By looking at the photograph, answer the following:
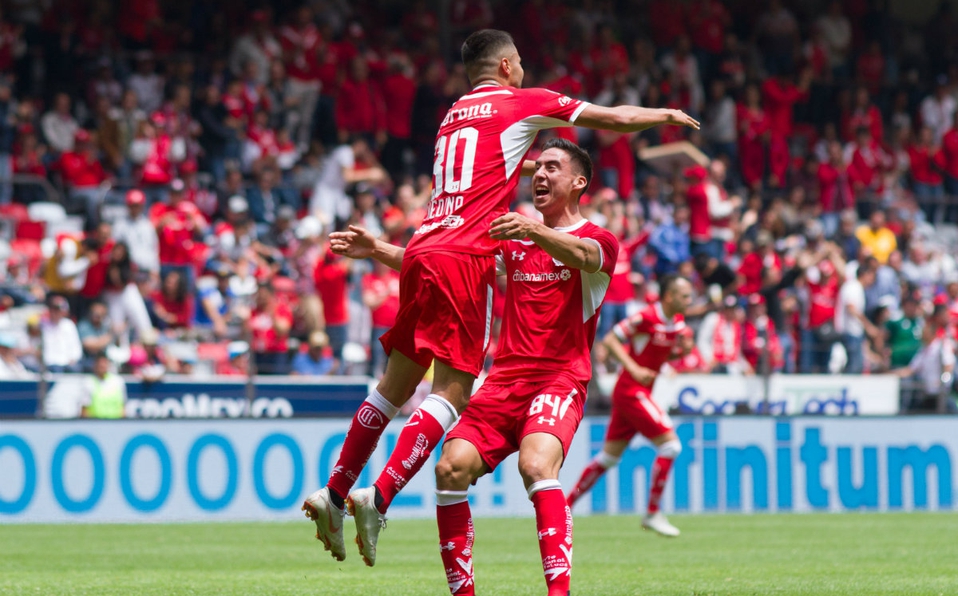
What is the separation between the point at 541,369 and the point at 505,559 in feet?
13.8

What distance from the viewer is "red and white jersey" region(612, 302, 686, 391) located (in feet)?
43.7

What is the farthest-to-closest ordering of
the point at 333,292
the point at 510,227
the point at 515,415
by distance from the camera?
the point at 333,292, the point at 515,415, the point at 510,227

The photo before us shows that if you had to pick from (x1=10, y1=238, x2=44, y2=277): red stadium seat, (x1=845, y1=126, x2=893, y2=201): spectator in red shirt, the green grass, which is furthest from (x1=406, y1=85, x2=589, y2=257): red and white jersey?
(x1=845, y1=126, x2=893, y2=201): spectator in red shirt

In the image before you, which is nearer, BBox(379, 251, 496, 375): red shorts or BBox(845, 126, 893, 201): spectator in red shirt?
BBox(379, 251, 496, 375): red shorts

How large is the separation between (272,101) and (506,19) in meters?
5.48

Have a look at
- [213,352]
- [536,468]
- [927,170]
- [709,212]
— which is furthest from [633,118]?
[927,170]

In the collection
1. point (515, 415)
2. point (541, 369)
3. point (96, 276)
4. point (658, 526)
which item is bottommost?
point (658, 526)

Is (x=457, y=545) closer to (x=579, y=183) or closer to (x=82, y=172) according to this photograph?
(x=579, y=183)

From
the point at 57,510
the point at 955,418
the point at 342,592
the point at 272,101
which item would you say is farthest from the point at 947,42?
the point at 342,592

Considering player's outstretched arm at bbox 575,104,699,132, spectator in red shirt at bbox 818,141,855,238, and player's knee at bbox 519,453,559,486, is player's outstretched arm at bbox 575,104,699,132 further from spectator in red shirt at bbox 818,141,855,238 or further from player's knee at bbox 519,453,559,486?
spectator in red shirt at bbox 818,141,855,238

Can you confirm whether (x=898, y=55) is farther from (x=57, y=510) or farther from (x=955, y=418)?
(x=57, y=510)

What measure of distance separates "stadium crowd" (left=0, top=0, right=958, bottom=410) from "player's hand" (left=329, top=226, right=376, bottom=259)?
8.72 meters

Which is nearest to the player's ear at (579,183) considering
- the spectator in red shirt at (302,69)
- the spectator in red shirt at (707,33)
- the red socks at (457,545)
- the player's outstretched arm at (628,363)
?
the red socks at (457,545)

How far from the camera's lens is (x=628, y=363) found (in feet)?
43.0
